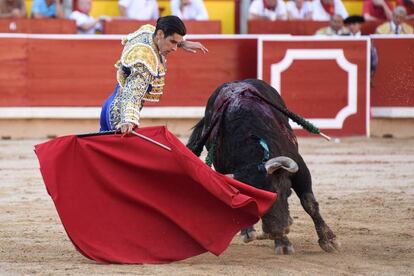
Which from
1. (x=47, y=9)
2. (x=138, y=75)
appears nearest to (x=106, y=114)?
(x=138, y=75)

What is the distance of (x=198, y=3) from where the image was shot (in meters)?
10.3

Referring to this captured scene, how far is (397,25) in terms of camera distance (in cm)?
1046

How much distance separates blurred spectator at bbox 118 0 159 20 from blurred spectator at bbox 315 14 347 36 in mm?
1541

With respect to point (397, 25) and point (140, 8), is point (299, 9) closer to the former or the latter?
point (397, 25)

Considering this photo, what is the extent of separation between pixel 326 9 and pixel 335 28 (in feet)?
1.72

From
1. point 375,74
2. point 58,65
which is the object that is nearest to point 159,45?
point 58,65

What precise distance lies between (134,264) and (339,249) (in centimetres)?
104

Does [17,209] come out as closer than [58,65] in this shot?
Yes

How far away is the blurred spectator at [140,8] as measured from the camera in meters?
10.2

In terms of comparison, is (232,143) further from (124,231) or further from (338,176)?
(338,176)

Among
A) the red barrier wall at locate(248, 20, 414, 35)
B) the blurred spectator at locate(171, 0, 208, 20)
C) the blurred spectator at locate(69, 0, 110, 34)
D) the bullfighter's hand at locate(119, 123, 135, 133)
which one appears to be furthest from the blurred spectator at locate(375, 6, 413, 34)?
the bullfighter's hand at locate(119, 123, 135, 133)

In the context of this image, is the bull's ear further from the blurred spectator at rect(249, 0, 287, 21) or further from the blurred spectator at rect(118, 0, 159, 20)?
the blurred spectator at rect(249, 0, 287, 21)

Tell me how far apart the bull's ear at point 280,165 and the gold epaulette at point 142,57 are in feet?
2.13

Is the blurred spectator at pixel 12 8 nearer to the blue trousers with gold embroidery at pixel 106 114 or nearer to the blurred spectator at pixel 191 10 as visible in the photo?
the blurred spectator at pixel 191 10
